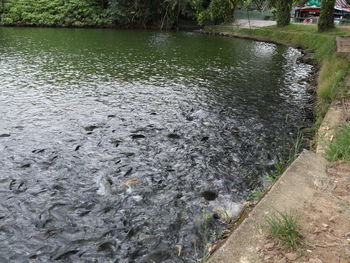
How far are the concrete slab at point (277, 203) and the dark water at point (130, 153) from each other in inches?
45.2

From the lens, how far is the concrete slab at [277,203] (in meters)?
3.75

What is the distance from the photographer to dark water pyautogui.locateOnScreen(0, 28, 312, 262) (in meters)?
5.26

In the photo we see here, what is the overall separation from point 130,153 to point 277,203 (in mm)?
4544

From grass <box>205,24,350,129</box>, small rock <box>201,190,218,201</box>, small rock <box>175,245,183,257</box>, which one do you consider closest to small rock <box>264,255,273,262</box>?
small rock <box>175,245,183,257</box>

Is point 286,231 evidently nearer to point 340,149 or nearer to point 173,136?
point 340,149

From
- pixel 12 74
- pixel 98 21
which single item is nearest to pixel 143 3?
pixel 98 21

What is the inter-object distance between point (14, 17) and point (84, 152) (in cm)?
4399

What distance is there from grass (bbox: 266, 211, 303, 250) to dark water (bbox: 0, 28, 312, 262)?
57.4 inches

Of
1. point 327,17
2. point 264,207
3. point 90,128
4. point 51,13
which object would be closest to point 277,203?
point 264,207

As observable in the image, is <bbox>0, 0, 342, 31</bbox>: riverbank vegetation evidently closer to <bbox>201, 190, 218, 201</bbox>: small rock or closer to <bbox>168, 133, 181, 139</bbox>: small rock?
<bbox>168, 133, 181, 139</bbox>: small rock

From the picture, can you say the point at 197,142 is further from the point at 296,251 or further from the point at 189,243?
the point at 296,251

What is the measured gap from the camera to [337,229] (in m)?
4.03

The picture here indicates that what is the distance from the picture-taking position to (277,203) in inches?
184

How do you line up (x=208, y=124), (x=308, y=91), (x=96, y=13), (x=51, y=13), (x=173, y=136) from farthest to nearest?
(x=96, y=13)
(x=51, y=13)
(x=308, y=91)
(x=208, y=124)
(x=173, y=136)
